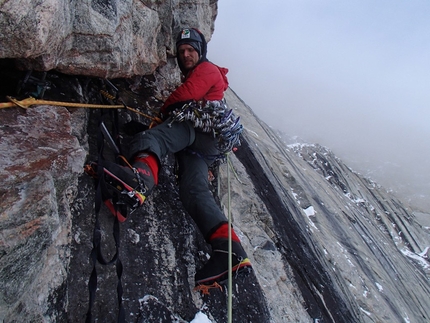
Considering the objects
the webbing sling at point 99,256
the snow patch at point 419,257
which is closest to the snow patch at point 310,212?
the webbing sling at point 99,256

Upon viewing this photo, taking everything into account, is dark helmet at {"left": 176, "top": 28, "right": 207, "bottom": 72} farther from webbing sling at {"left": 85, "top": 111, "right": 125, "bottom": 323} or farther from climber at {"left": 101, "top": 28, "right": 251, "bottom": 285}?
webbing sling at {"left": 85, "top": 111, "right": 125, "bottom": 323}

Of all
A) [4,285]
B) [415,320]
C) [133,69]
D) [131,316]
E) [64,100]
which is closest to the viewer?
[4,285]

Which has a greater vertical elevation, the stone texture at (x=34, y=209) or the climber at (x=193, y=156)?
the climber at (x=193, y=156)

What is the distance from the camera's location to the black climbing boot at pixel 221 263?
275 cm

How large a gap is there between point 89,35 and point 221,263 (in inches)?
109

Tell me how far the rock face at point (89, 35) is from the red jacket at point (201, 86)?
83cm

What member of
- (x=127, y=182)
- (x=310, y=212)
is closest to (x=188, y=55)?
(x=127, y=182)

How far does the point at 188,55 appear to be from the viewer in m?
4.49

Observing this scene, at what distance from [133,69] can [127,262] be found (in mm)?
2793

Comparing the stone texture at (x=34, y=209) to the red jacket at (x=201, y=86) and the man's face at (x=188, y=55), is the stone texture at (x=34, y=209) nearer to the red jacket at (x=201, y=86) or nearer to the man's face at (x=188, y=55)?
the red jacket at (x=201, y=86)

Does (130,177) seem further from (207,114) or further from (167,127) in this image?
(207,114)

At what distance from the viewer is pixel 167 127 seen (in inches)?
145

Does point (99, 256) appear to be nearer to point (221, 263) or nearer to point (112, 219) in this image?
point (112, 219)

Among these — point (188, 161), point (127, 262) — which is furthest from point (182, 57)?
point (127, 262)
